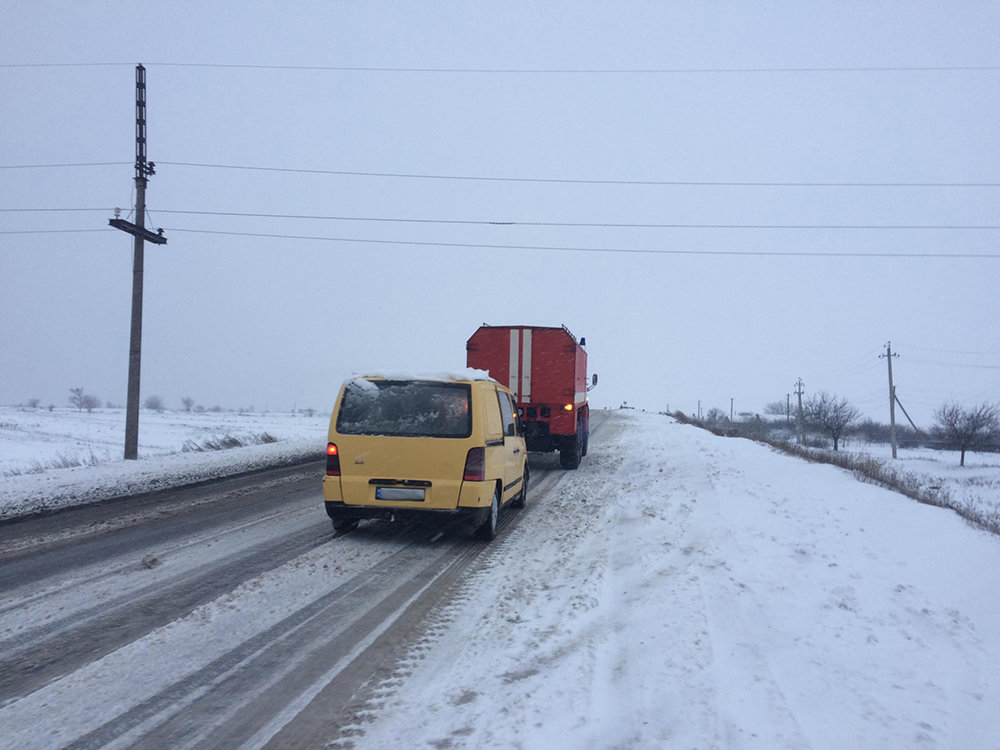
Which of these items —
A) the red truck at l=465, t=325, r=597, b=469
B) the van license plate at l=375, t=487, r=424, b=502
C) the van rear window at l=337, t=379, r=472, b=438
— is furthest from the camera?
the red truck at l=465, t=325, r=597, b=469

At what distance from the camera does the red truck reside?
49.1 feet

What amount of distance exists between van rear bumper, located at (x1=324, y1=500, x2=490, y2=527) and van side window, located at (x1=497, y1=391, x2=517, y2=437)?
60.9 inches

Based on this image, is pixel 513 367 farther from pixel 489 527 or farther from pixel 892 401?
pixel 892 401

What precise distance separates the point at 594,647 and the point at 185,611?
3.04m

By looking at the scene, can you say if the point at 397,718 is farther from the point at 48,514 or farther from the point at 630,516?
the point at 48,514

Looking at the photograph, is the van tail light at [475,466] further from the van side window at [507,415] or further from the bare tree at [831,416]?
the bare tree at [831,416]

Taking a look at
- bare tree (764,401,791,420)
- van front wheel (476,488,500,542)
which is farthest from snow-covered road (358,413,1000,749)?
bare tree (764,401,791,420)

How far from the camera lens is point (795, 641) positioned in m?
4.38

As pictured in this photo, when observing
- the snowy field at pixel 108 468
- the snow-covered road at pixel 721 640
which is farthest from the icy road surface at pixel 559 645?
the snowy field at pixel 108 468

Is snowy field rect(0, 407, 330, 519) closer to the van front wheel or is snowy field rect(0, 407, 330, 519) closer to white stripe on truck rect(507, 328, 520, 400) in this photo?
white stripe on truck rect(507, 328, 520, 400)

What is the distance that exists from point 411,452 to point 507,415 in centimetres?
246

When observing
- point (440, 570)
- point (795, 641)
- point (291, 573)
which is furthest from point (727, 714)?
point (291, 573)

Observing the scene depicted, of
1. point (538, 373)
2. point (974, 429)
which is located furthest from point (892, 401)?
point (538, 373)

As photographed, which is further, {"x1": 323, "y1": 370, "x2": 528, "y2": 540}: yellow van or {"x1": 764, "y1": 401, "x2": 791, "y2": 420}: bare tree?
{"x1": 764, "y1": 401, "x2": 791, "y2": 420}: bare tree
